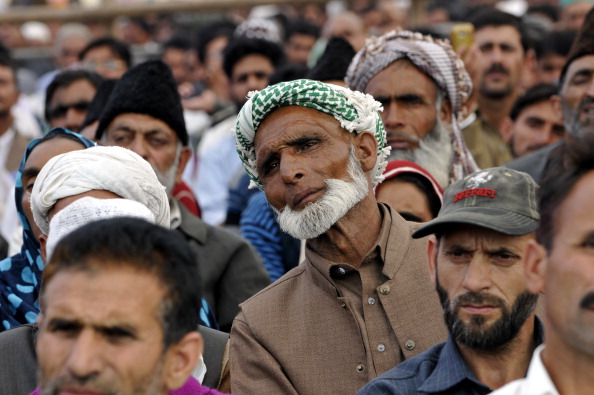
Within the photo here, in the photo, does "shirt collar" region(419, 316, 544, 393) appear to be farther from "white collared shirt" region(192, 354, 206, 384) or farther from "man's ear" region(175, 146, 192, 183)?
"man's ear" region(175, 146, 192, 183)

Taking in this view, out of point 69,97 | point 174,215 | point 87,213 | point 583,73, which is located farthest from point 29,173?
point 583,73

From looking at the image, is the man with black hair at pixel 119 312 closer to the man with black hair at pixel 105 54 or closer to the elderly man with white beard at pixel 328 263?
the elderly man with white beard at pixel 328 263

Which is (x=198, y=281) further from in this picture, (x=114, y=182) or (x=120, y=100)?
(x=120, y=100)

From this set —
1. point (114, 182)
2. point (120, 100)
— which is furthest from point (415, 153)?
point (114, 182)

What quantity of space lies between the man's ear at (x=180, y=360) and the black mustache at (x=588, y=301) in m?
1.05

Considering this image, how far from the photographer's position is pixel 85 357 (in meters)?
2.88

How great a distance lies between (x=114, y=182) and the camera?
14.1 feet

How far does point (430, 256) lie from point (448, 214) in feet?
0.74

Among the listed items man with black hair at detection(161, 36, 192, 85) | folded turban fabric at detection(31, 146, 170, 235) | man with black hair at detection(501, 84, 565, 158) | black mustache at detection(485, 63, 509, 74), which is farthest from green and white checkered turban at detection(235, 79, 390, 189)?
man with black hair at detection(161, 36, 192, 85)

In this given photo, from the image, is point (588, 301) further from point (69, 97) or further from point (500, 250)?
point (69, 97)

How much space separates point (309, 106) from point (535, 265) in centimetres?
171

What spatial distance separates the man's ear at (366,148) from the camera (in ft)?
15.2

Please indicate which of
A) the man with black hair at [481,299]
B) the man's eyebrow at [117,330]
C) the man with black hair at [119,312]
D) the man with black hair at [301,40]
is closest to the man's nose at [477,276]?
the man with black hair at [481,299]

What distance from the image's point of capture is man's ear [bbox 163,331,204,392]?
311 centimetres
